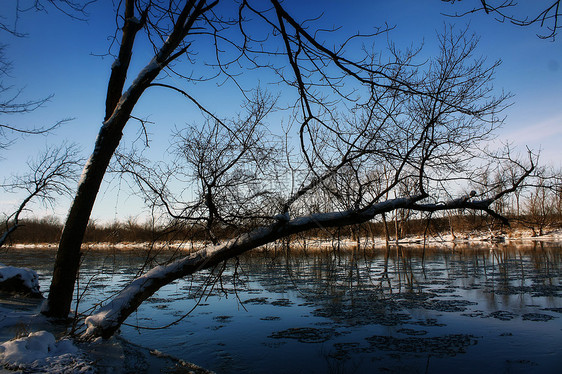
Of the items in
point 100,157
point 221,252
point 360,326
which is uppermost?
point 100,157

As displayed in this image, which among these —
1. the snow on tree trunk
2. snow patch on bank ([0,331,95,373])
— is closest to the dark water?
the snow on tree trunk

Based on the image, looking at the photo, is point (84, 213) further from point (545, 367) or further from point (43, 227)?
point (43, 227)

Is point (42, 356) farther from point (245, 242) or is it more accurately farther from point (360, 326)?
point (360, 326)

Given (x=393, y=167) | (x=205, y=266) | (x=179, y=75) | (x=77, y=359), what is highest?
(x=179, y=75)

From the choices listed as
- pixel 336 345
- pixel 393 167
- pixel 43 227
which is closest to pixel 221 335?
pixel 336 345

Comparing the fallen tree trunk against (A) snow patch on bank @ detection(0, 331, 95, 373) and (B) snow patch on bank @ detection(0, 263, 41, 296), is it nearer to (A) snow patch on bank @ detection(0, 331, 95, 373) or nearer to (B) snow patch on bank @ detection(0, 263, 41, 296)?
(A) snow patch on bank @ detection(0, 331, 95, 373)

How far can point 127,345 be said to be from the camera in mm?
4945

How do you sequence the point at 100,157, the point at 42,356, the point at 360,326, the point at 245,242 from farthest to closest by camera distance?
the point at 360,326, the point at 100,157, the point at 245,242, the point at 42,356

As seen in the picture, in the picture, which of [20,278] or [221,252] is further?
[20,278]

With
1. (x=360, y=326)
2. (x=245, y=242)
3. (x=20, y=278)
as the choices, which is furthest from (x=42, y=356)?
(x=20, y=278)

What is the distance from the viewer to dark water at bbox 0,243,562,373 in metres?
4.61

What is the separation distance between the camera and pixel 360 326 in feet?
20.8

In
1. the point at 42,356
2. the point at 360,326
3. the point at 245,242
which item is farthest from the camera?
the point at 360,326

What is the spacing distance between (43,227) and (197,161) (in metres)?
64.6
